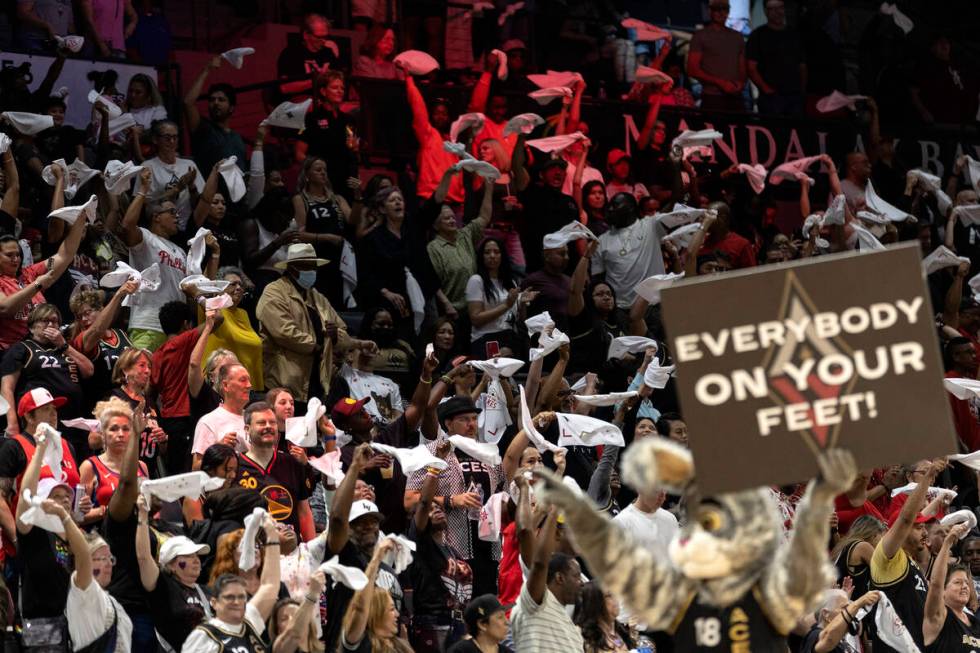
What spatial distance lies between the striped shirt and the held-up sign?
12.1 feet

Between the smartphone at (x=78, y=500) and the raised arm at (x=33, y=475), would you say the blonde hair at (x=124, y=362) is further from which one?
the raised arm at (x=33, y=475)

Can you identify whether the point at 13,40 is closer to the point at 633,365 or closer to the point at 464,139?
the point at 464,139

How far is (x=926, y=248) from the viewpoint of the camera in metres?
Answer: 17.1

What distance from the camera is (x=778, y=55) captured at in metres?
18.5

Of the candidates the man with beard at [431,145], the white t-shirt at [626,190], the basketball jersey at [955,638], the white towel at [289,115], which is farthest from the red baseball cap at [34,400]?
the white t-shirt at [626,190]

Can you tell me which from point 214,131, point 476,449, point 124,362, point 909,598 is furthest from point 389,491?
point 214,131

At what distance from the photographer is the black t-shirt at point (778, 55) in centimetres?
1850

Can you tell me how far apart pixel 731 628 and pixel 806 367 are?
0.91 m

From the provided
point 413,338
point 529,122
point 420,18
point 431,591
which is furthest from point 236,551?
point 420,18

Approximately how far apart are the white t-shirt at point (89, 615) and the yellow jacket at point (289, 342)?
382cm

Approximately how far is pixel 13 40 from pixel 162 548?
7001 millimetres

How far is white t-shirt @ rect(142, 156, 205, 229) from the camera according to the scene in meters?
13.4

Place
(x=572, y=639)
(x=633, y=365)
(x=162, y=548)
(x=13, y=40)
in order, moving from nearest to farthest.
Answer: (x=162, y=548) < (x=572, y=639) < (x=633, y=365) < (x=13, y=40)

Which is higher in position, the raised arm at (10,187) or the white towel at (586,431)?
the raised arm at (10,187)
